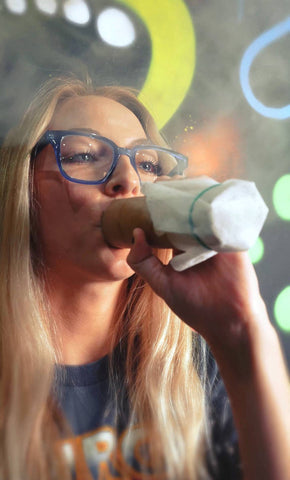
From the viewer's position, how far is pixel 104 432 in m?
0.54

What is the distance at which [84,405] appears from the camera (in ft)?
1.82

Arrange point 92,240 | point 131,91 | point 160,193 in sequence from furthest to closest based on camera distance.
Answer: point 131,91 → point 92,240 → point 160,193

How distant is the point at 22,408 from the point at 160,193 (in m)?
0.31

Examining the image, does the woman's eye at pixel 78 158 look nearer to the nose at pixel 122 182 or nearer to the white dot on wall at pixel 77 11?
the nose at pixel 122 182

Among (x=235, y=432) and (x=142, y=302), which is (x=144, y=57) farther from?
(x=235, y=432)

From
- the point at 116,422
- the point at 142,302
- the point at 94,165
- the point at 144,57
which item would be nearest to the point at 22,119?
the point at 94,165

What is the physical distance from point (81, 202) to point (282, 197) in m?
0.37

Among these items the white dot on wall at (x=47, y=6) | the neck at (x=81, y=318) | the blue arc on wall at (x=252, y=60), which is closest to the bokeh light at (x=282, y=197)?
the blue arc on wall at (x=252, y=60)

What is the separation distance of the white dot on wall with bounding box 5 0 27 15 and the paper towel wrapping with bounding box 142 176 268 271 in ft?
1.22

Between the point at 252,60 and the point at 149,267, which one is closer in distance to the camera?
the point at 149,267

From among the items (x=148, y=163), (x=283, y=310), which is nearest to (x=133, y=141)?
(x=148, y=163)

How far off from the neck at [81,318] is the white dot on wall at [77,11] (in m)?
0.40

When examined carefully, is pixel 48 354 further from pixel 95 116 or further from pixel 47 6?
pixel 47 6

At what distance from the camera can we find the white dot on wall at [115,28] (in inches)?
26.5
